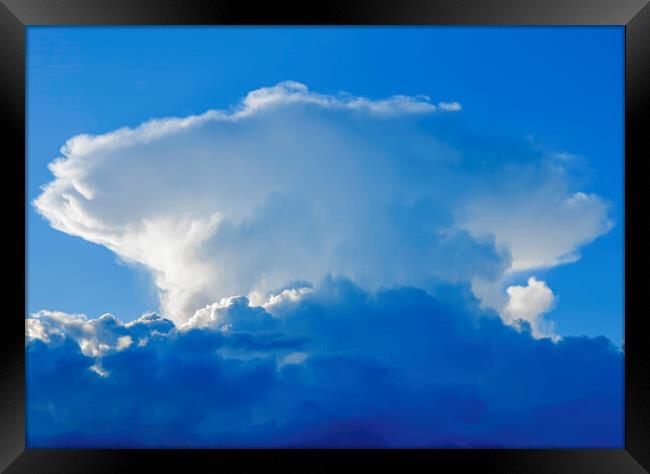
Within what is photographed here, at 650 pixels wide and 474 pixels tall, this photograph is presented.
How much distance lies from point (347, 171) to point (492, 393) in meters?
1.72

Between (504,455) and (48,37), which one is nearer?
(504,455)

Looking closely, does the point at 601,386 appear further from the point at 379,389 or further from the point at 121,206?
the point at 121,206

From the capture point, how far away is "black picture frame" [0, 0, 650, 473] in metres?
3.20

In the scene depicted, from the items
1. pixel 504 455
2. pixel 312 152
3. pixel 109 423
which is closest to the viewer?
pixel 504 455

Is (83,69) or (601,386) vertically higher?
(83,69)

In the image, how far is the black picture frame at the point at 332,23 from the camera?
3201 mm

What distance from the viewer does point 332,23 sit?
325cm

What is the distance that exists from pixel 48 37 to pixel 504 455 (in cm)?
379

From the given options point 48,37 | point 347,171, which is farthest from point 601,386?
point 48,37

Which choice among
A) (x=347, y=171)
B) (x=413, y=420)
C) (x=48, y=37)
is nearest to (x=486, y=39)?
(x=347, y=171)

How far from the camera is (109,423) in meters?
3.58

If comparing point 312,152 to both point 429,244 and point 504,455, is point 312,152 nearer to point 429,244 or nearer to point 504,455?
point 429,244

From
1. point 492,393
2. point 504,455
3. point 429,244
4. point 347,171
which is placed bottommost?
point 504,455

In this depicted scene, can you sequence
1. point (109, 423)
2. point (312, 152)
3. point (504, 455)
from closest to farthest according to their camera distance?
point (504, 455), point (109, 423), point (312, 152)
